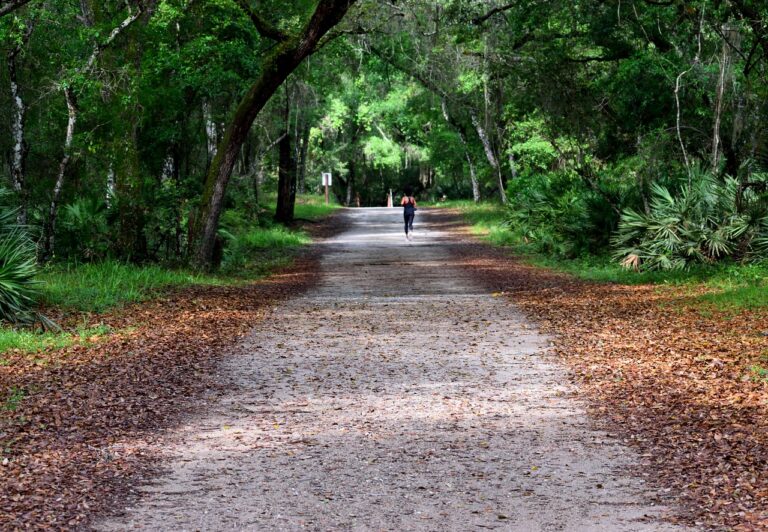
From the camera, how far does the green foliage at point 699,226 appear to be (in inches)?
660

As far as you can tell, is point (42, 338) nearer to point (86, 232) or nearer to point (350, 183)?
point (86, 232)

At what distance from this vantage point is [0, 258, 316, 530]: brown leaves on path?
5.52 metres

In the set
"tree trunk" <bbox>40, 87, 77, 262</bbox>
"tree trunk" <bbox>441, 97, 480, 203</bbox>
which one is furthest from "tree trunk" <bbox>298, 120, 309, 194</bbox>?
"tree trunk" <bbox>40, 87, 77, 262</bbox>

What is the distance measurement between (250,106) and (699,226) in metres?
8.58

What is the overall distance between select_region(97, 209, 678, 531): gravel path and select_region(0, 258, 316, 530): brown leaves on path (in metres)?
0.30

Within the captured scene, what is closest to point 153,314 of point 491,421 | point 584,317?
point 584,317

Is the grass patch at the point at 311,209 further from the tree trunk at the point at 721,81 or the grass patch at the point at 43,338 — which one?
the grass patch at the point at 43,338

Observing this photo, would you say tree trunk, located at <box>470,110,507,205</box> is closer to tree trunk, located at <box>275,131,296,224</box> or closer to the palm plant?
tree trunk, located at <box>275,131,296,224</box>

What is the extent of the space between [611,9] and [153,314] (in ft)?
49.2

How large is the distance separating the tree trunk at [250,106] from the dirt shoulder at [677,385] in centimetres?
610

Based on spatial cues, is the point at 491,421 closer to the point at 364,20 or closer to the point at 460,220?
the point at 364,20

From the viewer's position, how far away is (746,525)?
487 cm

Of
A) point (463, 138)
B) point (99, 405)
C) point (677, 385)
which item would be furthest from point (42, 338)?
point (463, 138)

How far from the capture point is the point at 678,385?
8.50 metres
